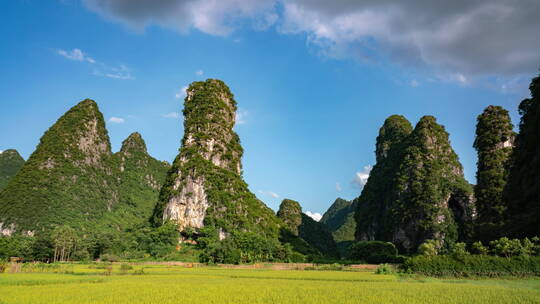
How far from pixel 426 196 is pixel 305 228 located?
4449 cm

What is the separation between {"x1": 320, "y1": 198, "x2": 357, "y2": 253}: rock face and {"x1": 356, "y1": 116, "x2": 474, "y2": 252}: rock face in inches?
1589

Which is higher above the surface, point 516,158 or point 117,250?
point 516,158

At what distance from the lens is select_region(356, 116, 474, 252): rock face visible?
205ft

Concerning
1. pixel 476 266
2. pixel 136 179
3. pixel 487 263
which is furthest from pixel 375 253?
pixel 136 179

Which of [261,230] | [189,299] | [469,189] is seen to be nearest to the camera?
[189,299]

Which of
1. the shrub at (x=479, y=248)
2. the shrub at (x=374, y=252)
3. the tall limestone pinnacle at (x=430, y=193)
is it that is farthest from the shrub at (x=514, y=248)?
the tall limestone pinnacle at (x=430, y=193)

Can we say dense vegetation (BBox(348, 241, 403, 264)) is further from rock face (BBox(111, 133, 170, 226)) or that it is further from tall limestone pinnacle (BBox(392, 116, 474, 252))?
rock face (BBox(111, 133, 170, 226))

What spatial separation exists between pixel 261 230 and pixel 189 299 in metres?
49.0

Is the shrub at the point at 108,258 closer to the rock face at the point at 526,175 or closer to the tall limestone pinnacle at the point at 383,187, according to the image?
the rock face at the point at 526,175

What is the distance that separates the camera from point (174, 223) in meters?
57.5

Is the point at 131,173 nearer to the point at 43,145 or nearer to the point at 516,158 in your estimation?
the point at 43,145

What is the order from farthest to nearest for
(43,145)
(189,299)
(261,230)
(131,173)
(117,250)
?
(131,173) < (43,145) < (261,230) < (117,250) < (189,299)

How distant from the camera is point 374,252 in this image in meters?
49.3

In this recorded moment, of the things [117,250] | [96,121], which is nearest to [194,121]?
[117,250]
